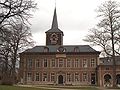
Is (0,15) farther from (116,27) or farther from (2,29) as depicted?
(116,27)

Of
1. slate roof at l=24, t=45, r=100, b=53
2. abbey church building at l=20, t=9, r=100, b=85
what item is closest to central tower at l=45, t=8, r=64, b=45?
slate roof at l=24, t=45, r=100, b=53

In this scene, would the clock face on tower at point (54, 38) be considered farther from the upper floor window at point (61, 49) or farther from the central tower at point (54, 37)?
the upper floor window at point (61, 49)

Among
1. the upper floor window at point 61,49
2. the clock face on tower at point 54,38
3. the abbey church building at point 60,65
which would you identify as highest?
the clock face on tower at point 54,38

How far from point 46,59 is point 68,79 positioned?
6244mm

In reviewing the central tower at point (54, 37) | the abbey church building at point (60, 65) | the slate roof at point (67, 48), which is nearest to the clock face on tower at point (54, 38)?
the central tower at point (54, 37)

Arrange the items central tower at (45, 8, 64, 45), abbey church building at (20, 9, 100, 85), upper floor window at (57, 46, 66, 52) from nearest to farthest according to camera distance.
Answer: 1. abbey church building at (20, 9, 100, 85)
2. upper floor window at (57, 46, 66, 52)
3. central tower at (45, 8, 64, 45)

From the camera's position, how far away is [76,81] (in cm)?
5319

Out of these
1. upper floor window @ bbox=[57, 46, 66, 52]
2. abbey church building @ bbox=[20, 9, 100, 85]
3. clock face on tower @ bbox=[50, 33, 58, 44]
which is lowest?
abbey church building @ bbox=[20, 9, 100, 85]

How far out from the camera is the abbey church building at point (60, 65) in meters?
53.5

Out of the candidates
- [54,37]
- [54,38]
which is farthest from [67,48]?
[54,37]

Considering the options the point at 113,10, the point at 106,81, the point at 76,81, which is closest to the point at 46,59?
the point at 76,81

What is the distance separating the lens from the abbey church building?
53469 mm

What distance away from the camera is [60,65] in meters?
54.9

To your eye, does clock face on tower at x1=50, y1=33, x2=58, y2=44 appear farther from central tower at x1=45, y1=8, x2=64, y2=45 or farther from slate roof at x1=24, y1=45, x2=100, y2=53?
slate roof at x1=24, y1=45, x2=100, y2=53
